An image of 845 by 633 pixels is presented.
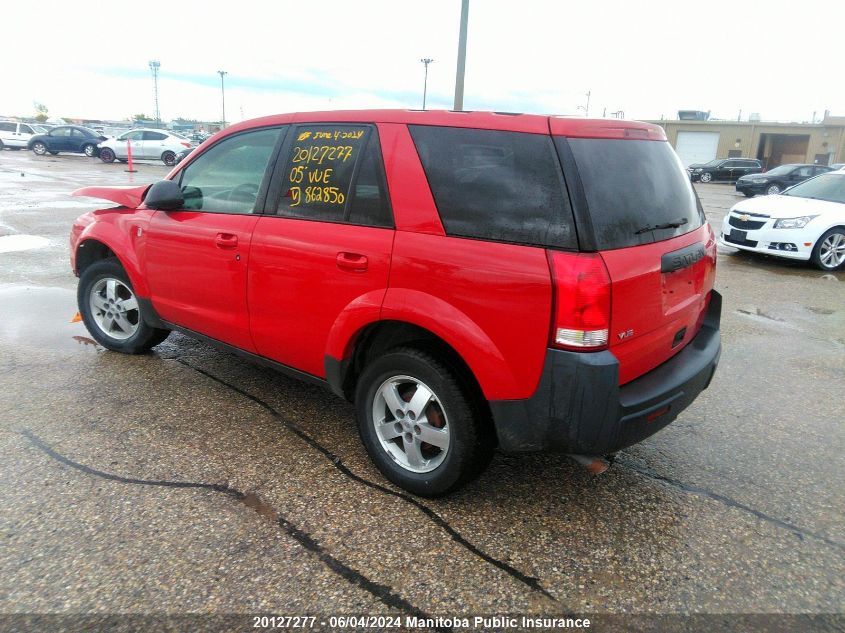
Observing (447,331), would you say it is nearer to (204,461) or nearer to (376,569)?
(376,569)

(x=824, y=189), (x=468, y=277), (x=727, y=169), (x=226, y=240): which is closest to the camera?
(x=468, y=277)

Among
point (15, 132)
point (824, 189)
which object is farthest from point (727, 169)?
point (15, 132)

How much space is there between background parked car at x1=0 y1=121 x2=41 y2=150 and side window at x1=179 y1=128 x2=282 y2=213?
1432 inches

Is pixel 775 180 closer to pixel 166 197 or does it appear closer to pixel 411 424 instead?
pixel 166 197

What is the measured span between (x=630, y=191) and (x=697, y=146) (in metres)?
63.4

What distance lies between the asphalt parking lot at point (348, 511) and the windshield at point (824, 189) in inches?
253

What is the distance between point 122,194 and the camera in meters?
4.36

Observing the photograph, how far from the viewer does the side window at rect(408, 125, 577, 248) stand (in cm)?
244

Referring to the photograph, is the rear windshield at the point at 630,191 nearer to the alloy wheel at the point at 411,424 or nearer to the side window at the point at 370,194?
the side window at the point at 370,194

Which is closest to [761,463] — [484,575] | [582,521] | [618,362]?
[582,521]

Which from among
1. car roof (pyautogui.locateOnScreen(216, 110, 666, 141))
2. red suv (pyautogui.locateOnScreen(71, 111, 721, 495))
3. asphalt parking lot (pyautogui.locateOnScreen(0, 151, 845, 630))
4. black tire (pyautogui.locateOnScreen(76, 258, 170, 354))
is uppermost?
car roof (pyautogui.locateOnScreen(216, 110, 666, 141))

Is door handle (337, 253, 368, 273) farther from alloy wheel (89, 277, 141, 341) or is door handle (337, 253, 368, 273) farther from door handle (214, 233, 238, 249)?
alloy wheel (89, 277, 141, 341)

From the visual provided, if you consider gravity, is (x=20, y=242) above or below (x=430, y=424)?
below

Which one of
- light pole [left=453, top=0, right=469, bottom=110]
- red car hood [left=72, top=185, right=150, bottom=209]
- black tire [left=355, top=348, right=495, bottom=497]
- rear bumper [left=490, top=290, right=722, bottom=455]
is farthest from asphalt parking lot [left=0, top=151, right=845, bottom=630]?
light pole [left=453, top=0, right=469, bottom=110]
